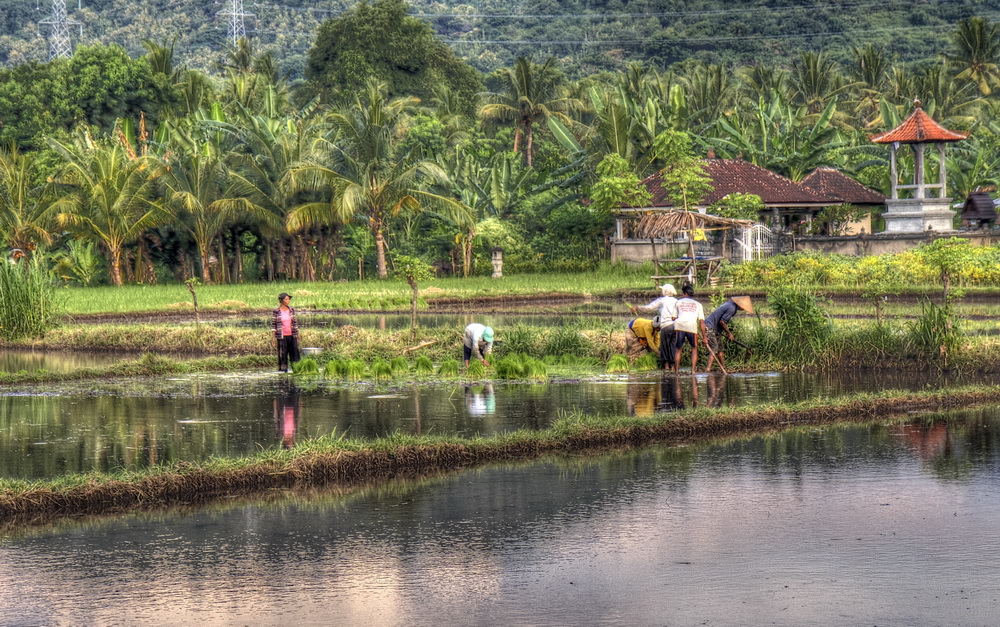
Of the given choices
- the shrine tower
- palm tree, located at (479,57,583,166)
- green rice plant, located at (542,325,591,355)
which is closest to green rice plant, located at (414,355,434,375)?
green rice plant, located at (542,325,591,355)

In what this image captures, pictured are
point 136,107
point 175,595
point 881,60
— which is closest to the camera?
point 175,595

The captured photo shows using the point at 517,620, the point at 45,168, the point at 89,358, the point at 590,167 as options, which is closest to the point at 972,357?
the point at 517,620

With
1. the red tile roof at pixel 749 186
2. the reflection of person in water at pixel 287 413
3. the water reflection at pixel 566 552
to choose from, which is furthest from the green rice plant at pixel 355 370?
the red tile roof at pixel 749 186

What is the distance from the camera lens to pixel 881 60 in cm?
6569

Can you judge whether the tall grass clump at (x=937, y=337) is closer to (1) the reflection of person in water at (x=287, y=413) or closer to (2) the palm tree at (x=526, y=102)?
(1) the reflection of person in water at (x=287, y=413)

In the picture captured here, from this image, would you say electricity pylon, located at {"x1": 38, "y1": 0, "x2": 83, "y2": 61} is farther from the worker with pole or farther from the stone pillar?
the worker with pole

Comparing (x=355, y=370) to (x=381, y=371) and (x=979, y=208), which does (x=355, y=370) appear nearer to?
(x=381, y=371)

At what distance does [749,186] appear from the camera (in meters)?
40.2

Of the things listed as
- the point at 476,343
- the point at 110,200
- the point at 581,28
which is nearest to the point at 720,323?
the point at 476,343

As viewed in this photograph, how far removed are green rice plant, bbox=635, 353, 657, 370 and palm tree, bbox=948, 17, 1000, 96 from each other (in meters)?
52.2

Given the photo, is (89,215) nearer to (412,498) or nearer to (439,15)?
(412,498)

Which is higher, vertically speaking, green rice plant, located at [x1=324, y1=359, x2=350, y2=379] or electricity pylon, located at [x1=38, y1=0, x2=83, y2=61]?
electricity pylon, located at [x1=38, y1=0, x2=83, y2=61]

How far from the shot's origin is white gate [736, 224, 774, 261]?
1484 inches

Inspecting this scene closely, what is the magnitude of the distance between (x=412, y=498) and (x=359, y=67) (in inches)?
1949
